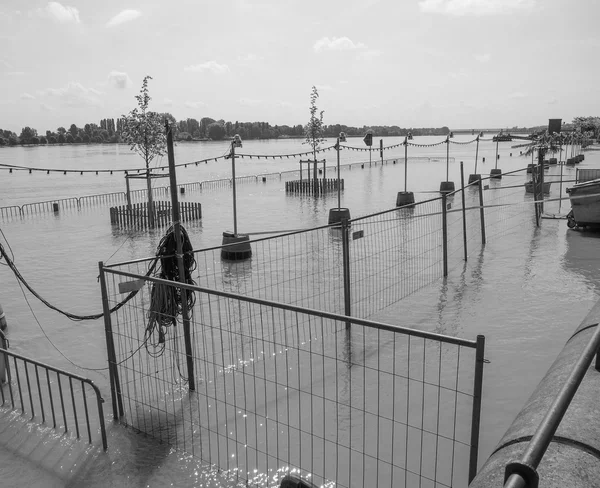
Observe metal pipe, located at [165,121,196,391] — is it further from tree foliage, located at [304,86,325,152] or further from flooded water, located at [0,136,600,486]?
tree foliage, located at [304,86,325,152]

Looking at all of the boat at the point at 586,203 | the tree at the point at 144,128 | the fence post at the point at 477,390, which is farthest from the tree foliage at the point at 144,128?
the fence post at the point at 477,390

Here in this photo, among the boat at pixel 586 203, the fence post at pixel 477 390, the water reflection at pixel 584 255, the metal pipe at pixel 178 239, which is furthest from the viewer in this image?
the boat at pixel 586 203

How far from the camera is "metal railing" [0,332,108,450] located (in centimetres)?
559

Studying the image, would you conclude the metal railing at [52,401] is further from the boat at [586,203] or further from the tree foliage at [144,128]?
the tree foliage at [144,128]

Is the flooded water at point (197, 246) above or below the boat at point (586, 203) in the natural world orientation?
below

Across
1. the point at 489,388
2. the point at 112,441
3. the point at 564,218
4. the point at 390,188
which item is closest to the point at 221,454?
the point at 112,441

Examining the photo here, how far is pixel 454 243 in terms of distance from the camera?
603 inches

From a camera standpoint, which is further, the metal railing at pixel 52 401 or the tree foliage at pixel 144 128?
the tree foliage at pixel 144 128

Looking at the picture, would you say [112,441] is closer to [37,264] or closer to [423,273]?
[423,273]

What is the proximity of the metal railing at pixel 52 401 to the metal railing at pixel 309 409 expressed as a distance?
1.34ft

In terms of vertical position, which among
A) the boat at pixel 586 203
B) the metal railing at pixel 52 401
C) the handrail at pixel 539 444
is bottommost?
the metal railing at pixel 52 401

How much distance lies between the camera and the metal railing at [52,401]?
18.3ft

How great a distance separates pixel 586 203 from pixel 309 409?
41.8 ft

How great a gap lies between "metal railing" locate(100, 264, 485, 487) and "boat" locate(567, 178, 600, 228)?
10031 mm
